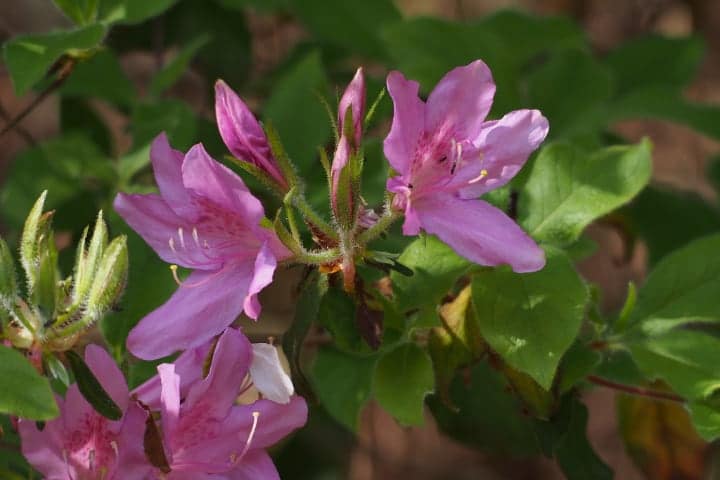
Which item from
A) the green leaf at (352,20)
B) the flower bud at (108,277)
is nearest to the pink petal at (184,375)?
the flower bud at (108,277)

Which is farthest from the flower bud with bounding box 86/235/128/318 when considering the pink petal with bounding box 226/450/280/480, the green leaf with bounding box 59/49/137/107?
the green leaf with bounding box 59/49/137/107

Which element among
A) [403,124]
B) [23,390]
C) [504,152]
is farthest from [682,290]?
[23,390]

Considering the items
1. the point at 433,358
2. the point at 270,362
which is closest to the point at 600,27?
→ the point at 433,358

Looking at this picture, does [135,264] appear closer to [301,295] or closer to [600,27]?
[301,295]

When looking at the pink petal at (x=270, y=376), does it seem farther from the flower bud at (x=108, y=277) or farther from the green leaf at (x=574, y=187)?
the green leaf at (x=574, y=187)

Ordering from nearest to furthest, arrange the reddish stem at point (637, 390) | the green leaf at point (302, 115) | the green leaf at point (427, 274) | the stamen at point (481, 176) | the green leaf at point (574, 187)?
the stamen at point (481, 176), the green leaf at point (427, 274), the green leaf at point (574, 187), the reddish stem at point (637, 390), the green leaf at point (302, 115)

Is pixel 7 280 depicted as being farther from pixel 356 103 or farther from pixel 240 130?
pixel 356 103

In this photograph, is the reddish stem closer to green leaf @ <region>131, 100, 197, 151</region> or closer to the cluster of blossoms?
the cluster of blossoms
